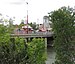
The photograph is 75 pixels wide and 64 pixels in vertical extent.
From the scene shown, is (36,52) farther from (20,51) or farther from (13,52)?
(13,52)

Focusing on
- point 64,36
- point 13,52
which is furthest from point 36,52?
point 64,36

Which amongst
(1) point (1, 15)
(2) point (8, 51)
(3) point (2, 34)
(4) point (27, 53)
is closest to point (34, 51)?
(4) point (27, 53)

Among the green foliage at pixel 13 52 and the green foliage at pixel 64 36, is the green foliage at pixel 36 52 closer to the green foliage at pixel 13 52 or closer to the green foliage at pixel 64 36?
the green foliage at pixel 13 52

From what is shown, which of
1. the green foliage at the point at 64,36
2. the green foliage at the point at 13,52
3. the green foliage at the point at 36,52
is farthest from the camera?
the green foliage at the point at 64,36

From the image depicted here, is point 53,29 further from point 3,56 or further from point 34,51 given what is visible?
point 3,56

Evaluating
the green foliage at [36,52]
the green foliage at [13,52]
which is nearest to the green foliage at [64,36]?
the green foliage at [36,52]

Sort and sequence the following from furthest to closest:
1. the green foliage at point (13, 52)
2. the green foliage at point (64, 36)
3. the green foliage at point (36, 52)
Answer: the green foliage at point (64, 36) → the green foliage at point (36, 52) → the green foliage at point (13, 52)

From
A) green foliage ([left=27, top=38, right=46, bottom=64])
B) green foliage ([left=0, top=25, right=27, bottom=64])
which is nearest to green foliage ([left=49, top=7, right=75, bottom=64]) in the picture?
green foliage ([left=27, top=38, right=46, bottom=64])

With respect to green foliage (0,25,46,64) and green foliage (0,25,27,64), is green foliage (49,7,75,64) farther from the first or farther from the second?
green foliage (0,25,27,64)

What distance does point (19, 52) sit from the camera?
35.0ft

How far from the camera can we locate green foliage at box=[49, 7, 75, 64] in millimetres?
13461

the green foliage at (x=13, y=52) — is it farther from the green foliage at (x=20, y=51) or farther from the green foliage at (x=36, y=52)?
the green foliage at (x=36, y=52)

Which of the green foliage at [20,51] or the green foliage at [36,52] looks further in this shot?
the green foliage at [36,52]

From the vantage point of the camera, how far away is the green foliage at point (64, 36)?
530 inches
